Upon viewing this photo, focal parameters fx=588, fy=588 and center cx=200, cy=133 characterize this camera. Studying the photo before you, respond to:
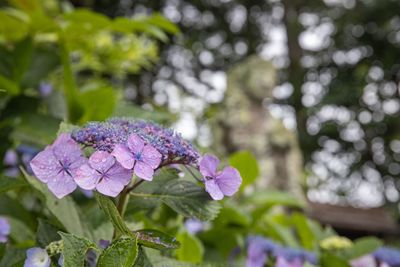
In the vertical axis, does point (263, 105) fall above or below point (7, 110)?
below

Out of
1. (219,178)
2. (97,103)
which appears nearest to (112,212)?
(219,178)

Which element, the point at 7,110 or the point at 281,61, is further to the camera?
the point at 281,61

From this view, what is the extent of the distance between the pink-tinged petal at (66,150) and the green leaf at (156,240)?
0.10 m

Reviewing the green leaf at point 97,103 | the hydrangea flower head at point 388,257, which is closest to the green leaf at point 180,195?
the green leaf at point 97,103

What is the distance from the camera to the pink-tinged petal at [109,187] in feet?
1.85

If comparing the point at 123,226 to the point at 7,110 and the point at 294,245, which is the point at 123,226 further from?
the point at 294,245

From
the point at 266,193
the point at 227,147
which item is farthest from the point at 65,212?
the point at 227,147

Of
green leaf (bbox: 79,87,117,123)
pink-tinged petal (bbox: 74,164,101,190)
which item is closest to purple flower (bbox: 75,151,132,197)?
pink-tinged petal (bbox: 74,164,101,190)

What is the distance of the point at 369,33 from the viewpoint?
10344 mm

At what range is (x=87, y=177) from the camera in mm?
576

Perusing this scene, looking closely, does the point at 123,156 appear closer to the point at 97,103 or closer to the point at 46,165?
the point at 46,165

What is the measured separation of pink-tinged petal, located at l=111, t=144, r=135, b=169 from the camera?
22.5 inches

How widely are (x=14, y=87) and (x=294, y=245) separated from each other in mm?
723

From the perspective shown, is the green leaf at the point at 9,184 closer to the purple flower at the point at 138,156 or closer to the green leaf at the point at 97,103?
the purple flower at the point at 138,156
